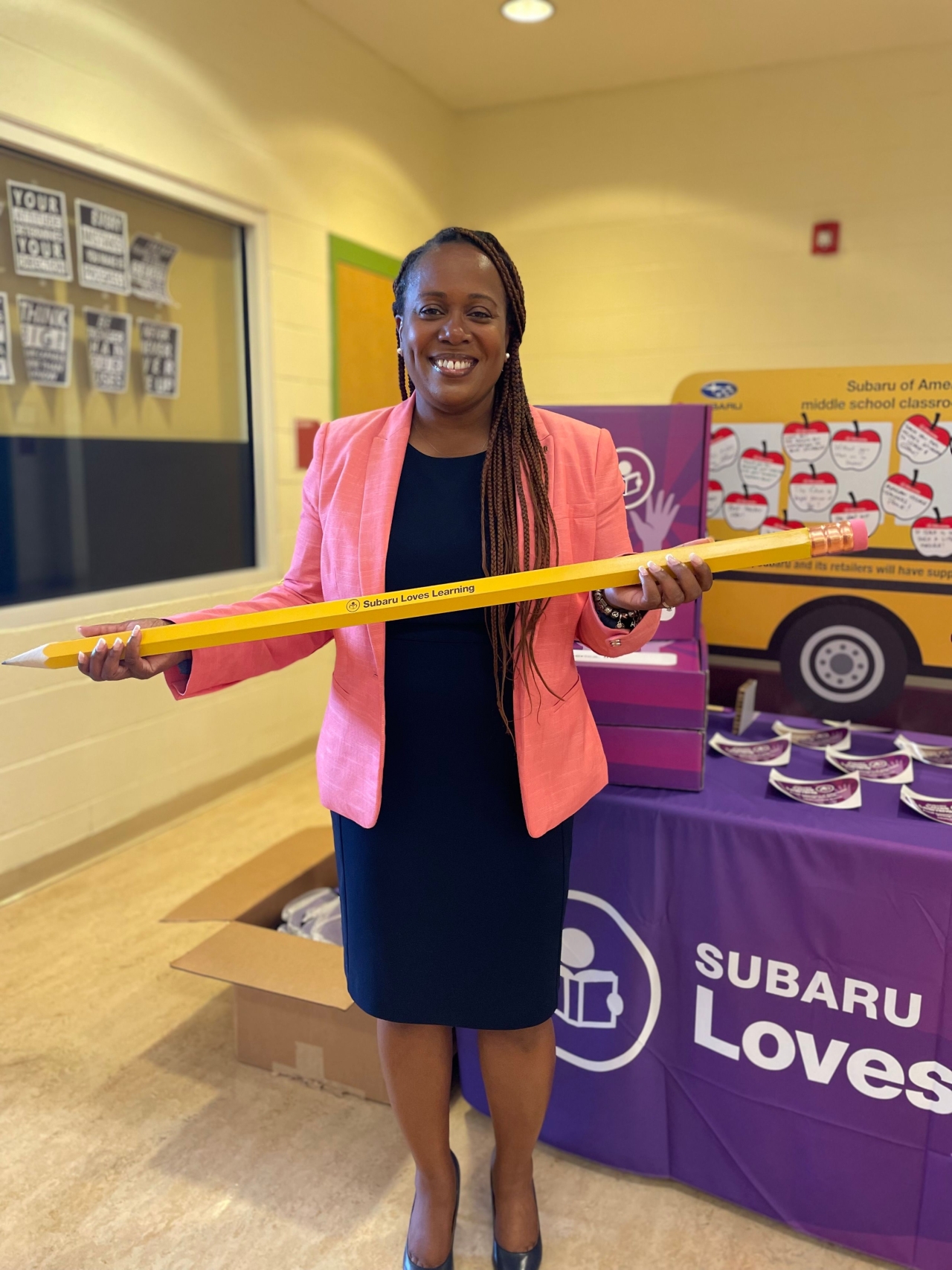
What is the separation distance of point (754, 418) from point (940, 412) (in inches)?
12.8

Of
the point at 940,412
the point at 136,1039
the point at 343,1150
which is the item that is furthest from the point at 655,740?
the point at 136,1039

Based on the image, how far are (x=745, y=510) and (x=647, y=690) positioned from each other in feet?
1.84

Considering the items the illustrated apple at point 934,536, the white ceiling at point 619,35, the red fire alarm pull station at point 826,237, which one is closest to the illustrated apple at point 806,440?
the illustrated apple at point 934,536

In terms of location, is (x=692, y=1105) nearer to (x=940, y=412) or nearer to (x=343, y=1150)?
(x=343, y=1150)

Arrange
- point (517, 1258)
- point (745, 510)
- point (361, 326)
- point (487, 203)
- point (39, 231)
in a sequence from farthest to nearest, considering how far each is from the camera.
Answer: point (487, 203) < point (361, 326) < point (39, 231) < point (745, 510) < point (517, 1258)

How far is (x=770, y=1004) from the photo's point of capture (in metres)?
1.37

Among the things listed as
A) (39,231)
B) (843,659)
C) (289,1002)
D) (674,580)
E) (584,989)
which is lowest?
(289,1002)

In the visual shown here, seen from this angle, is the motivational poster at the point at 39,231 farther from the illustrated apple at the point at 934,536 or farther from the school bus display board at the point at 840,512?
the illustrated apple at the point at 934,536

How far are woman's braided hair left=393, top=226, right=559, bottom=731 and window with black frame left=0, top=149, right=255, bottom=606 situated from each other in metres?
1.86

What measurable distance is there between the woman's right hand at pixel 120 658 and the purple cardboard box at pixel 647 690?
2.09ft

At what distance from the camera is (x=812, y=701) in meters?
1.79

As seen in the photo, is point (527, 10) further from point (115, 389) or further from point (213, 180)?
point (115, 389)

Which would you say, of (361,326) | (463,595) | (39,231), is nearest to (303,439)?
(361,326)

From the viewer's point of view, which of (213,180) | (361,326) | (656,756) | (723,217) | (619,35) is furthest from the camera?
(723,217)
